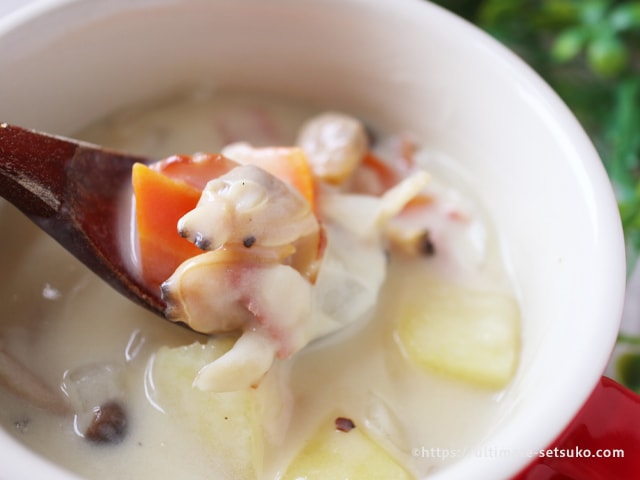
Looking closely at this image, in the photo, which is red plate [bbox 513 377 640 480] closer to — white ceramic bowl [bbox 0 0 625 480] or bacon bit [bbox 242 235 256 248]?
white ceramic bowl [bbox 0 0 625 480]

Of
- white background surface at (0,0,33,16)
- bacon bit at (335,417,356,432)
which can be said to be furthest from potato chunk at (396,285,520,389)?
white background surface at (0,0,33,16)

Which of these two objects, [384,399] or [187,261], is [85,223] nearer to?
[187,261]

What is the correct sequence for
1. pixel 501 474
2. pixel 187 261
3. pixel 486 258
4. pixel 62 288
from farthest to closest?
pixel 486 258, pixel 62 288, pixel 187 261, pixel 501 474

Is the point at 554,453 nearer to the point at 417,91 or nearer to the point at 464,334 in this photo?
the point at 464,334

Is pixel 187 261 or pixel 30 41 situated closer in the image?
pixel 187 261

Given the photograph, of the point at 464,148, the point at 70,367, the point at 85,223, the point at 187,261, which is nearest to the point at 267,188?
the point at 187,261
